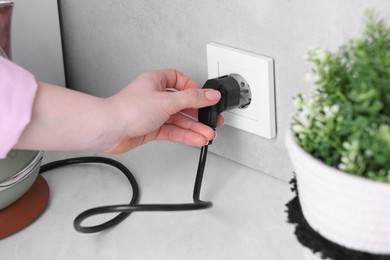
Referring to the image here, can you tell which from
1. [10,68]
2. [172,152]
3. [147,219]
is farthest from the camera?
[172,152]

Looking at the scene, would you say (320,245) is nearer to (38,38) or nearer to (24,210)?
(24,210)

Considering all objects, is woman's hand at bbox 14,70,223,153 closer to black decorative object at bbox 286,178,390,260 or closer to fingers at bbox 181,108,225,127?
fingers at bbox 181,108,225,127

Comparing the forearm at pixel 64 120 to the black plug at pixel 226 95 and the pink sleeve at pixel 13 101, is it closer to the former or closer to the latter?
the pink sleeve at pixel 13 101

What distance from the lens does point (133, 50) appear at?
802mm

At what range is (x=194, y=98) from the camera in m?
0.60

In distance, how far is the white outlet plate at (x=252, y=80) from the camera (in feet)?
2.09

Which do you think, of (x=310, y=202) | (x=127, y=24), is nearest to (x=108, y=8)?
(x=127, y=24)

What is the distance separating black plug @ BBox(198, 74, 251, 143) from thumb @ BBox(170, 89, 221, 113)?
0.01 metres

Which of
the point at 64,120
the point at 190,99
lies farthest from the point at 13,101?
the point at 190,99

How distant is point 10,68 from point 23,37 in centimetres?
36

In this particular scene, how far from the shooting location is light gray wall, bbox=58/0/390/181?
1.86 feet

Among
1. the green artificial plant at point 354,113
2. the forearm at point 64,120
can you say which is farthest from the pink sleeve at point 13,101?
the green artificial plant at point 354,113

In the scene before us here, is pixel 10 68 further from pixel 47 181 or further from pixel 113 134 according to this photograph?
pixel 47 181

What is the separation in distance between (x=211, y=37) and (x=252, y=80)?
8cm
